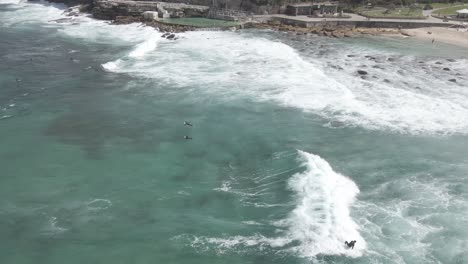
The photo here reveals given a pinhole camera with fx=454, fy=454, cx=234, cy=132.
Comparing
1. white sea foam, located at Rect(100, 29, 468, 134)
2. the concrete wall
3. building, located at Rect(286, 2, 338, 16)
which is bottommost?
white sea foam, located at Rect(100, 29, 468, 134)

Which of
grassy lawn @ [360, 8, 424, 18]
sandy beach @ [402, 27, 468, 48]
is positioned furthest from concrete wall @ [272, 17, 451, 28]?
grassy lawn @ [360, 8, 424, 18]

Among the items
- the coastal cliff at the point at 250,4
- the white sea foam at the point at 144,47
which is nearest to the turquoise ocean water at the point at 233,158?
the white sea foam at the point at 144,47

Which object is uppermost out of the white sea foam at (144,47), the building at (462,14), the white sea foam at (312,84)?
the building at (462,14)

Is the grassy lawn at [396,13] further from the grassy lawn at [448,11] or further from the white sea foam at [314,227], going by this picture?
the white sea foam at [314,227]

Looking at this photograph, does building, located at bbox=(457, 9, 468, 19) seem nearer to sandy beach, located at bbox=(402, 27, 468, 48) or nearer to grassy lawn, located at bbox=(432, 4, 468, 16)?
grassy lawn, located at bbox=(432, 4, 468, 16)

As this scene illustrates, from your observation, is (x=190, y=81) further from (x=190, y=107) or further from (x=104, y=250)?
(x=104, y=250)

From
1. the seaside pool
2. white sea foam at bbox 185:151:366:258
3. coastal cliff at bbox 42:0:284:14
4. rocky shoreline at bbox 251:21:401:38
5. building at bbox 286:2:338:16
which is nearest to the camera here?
white sea foam at bbox 185:151:366:258
